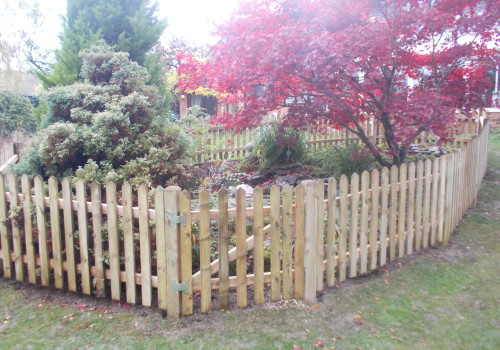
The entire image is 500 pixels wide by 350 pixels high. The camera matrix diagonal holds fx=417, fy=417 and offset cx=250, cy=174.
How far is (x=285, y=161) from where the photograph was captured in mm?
9078

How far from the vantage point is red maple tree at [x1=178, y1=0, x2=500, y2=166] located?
5691mm

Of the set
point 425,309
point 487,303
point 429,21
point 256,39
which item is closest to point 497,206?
point 429,21

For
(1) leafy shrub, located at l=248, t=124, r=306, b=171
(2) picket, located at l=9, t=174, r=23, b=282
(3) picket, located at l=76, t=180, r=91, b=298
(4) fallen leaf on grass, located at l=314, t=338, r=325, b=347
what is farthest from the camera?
(1) leafy shrub, located at l=248, t=124, r=306, b=171

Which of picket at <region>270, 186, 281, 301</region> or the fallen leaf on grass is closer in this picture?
the fallen leaf on grass

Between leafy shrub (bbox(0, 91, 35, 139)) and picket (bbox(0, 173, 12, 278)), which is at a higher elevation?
leafy shrub (bbox(0, 91, 35, 139))

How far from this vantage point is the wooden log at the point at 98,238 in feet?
12.3

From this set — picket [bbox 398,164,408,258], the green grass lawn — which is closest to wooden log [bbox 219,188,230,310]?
the green grass lawn

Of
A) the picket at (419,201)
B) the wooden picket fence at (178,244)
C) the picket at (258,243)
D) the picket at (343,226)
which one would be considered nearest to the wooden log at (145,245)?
the wooden picket fence at (178,244)

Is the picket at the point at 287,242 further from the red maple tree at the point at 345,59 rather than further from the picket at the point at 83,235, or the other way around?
the red maple tree at the point at 345,59

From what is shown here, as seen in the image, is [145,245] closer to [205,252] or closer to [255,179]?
[205,252]

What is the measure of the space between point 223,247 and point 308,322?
0.95m

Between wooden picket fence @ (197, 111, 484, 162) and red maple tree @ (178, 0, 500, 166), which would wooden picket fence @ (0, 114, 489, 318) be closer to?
red maple tree @ (178, 0, 500, 166)

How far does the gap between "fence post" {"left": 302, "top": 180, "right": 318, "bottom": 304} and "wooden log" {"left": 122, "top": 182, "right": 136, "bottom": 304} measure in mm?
1548

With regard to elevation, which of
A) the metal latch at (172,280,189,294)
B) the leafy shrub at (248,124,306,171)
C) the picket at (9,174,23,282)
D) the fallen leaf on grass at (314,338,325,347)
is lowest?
the fallen leaf on grass at (314,338,325,347)
